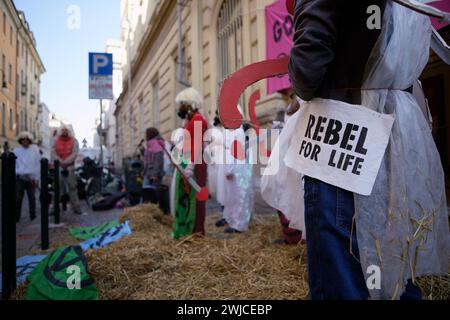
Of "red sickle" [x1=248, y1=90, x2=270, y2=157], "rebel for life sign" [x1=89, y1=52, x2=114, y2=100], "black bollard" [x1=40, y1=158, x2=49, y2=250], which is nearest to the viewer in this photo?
"red sickle" [x1=248, y1=90, x2=270, y2=157]

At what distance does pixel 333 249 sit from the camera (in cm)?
119

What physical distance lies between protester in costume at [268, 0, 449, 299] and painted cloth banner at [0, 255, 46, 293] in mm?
2433

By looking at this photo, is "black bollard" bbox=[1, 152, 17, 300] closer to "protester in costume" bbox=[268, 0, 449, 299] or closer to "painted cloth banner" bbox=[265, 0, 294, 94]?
"protester in costume" bbox=[268, 0, 449, 299]

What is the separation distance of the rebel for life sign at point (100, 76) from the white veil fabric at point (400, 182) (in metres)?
4.72

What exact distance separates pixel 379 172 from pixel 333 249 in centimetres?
32

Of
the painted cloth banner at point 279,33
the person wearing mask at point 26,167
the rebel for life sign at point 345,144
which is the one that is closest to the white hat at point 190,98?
the painted cloth banner at point 279,33

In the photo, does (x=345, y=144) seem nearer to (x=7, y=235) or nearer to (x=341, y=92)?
(x=341, y=92)

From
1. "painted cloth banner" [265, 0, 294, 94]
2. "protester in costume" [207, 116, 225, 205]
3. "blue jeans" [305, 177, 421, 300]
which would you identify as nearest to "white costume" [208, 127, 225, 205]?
"protester in costume" [207, 116, 225, 205]

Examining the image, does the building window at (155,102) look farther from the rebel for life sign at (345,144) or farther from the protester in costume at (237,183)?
the rebel for life sign at (345,144)

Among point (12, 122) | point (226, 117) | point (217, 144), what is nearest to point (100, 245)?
point (217, 144)

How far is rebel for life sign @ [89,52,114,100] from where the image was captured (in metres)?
5.26

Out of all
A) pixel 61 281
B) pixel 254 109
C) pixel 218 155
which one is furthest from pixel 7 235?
pixel 218 155

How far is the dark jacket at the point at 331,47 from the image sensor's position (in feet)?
3.85
